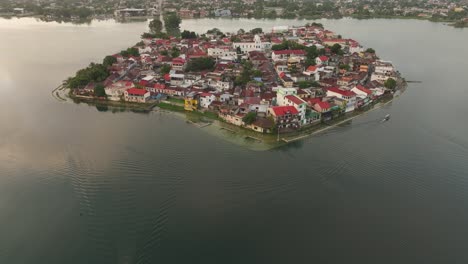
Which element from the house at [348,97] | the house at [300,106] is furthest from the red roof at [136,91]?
the house at [348,97]

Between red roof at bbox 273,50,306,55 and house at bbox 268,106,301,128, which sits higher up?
red roof at bbox 273,50,306,55

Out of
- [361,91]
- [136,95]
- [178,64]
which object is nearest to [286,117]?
[361,91]

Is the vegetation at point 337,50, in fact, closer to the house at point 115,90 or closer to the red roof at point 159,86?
the red roof at point 159,86

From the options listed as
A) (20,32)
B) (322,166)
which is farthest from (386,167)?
(20,32)

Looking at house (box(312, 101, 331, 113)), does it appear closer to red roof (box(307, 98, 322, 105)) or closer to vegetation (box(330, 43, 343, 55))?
red roof (box(307, 98, 322, 105))

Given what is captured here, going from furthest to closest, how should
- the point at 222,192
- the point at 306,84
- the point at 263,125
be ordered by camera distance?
the point at 306,84 < the point at 263,125 < the point at 222,192

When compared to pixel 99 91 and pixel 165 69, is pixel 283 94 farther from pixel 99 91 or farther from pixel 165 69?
pixel 99 91

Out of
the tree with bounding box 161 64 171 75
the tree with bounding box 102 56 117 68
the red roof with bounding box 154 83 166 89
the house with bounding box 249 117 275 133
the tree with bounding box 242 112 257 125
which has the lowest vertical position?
the house with bounding box 249 117 275 133

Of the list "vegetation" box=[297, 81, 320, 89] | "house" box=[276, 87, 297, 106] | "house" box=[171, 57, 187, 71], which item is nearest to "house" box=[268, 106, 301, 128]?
"house" box=[276, 87, 297, 106]

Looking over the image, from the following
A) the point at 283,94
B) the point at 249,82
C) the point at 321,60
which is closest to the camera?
the point at 283,94
